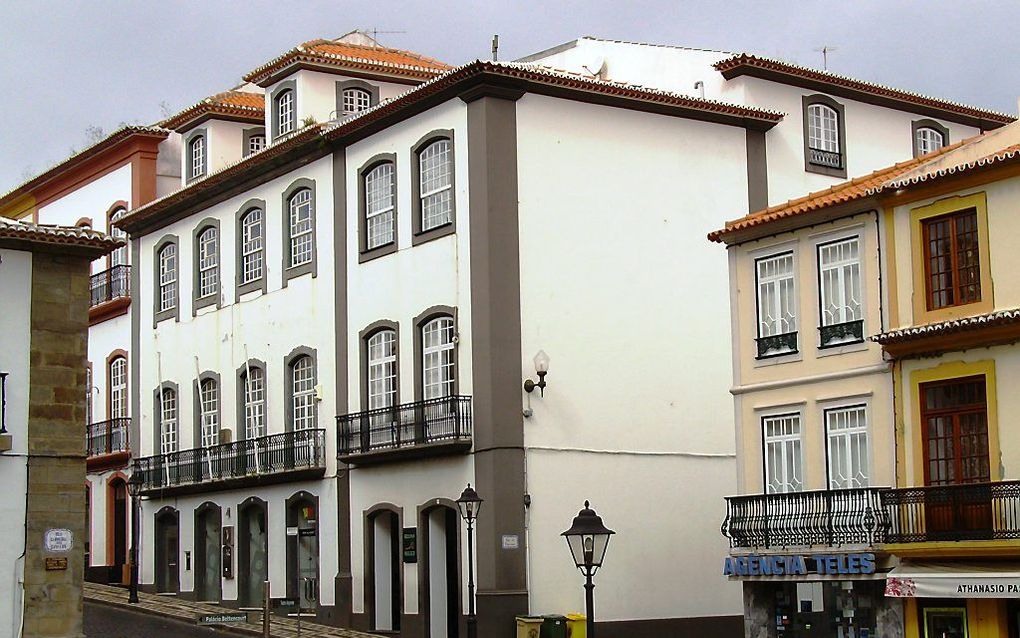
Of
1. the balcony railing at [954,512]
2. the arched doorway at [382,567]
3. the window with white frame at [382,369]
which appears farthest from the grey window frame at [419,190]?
the balcony railing at [954,512]

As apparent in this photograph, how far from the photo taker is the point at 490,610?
28.3m

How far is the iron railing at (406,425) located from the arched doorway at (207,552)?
6.64 meters

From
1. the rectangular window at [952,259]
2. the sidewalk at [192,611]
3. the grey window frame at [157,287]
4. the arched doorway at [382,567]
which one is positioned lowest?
the sidewalk at [192,611]

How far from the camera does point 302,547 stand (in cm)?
3466

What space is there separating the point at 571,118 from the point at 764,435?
25.7 ft

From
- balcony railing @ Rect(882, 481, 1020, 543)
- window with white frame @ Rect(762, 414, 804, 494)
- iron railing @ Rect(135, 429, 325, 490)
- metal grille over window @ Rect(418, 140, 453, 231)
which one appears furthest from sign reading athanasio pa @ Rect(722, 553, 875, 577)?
iron railing @ Rect(135, 429, 325, 490)

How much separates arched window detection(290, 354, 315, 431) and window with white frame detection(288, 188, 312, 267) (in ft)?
7.05

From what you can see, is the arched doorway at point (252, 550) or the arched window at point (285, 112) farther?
the arched window at point (285, 112)

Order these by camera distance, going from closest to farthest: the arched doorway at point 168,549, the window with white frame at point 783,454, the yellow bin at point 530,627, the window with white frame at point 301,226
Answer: the window with white frame at point 783,454, the yellow bin at point 530,627, the window with white frame at point 301,226, the arched doorway at point 168,549

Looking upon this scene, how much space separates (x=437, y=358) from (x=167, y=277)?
12.6 metres

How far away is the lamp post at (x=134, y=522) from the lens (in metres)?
36.1

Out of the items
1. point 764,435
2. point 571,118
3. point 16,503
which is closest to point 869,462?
point 764,435

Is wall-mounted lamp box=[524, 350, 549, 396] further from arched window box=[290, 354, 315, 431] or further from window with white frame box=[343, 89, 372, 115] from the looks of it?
window with white frame box=[343, 89, 372, 115]

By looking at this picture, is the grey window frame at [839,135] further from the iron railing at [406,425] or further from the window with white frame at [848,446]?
the window with white frame at [848,446]
